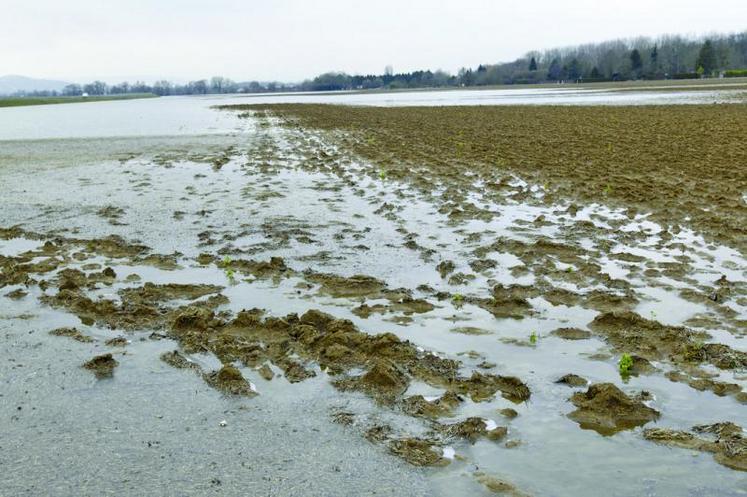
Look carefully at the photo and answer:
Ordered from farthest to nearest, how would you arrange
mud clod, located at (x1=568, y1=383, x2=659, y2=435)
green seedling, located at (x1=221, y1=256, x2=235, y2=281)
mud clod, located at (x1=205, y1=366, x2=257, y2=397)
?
green seedling, located at (x1=221, y1=256, x2=235, y2=281)
mud clod, located at (x1=205, y1=366, x2=257, y2=397)
mud clod, located at (x1=568, y1=383, x2=659, y2=435)

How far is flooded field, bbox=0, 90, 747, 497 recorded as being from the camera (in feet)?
14.7

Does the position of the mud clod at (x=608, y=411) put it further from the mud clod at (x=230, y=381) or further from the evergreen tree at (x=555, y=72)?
the evergreen tree at (x=555, y=72)

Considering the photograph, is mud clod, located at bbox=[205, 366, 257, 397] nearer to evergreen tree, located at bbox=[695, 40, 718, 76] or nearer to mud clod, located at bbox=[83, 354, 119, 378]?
mud clod, located at bbox=[83, 354, 119, 378]

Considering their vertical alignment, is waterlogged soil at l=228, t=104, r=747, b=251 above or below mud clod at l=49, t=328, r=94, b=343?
above

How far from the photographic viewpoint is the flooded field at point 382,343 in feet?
14.7

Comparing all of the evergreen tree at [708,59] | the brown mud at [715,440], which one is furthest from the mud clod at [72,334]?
the evergreen tree at [708,59]

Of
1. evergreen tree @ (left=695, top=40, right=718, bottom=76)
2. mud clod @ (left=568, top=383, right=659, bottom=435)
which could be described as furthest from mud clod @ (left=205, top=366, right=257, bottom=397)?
evergreen tree @ (left=695, top=40, right=718, bottom=76)

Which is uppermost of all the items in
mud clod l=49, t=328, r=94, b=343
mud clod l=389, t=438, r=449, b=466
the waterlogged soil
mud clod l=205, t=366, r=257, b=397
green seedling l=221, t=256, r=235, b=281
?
the waterlogged soil

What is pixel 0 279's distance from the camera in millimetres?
8891

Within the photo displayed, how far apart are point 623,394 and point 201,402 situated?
10.9 ft

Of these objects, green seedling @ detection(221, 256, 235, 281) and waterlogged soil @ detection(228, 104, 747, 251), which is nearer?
green seedling @ detection(221, 256, 235, 281)

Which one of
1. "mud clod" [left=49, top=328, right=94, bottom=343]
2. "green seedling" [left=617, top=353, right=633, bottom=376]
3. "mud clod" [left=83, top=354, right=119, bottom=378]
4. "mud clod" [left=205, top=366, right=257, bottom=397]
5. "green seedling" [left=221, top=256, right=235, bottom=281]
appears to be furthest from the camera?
"green seedling" [left=221, top=256, right=235, bottom=281]

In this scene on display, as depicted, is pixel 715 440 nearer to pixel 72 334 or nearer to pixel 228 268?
pixel 72 334

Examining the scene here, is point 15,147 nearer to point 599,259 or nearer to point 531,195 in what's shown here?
point 531,195
